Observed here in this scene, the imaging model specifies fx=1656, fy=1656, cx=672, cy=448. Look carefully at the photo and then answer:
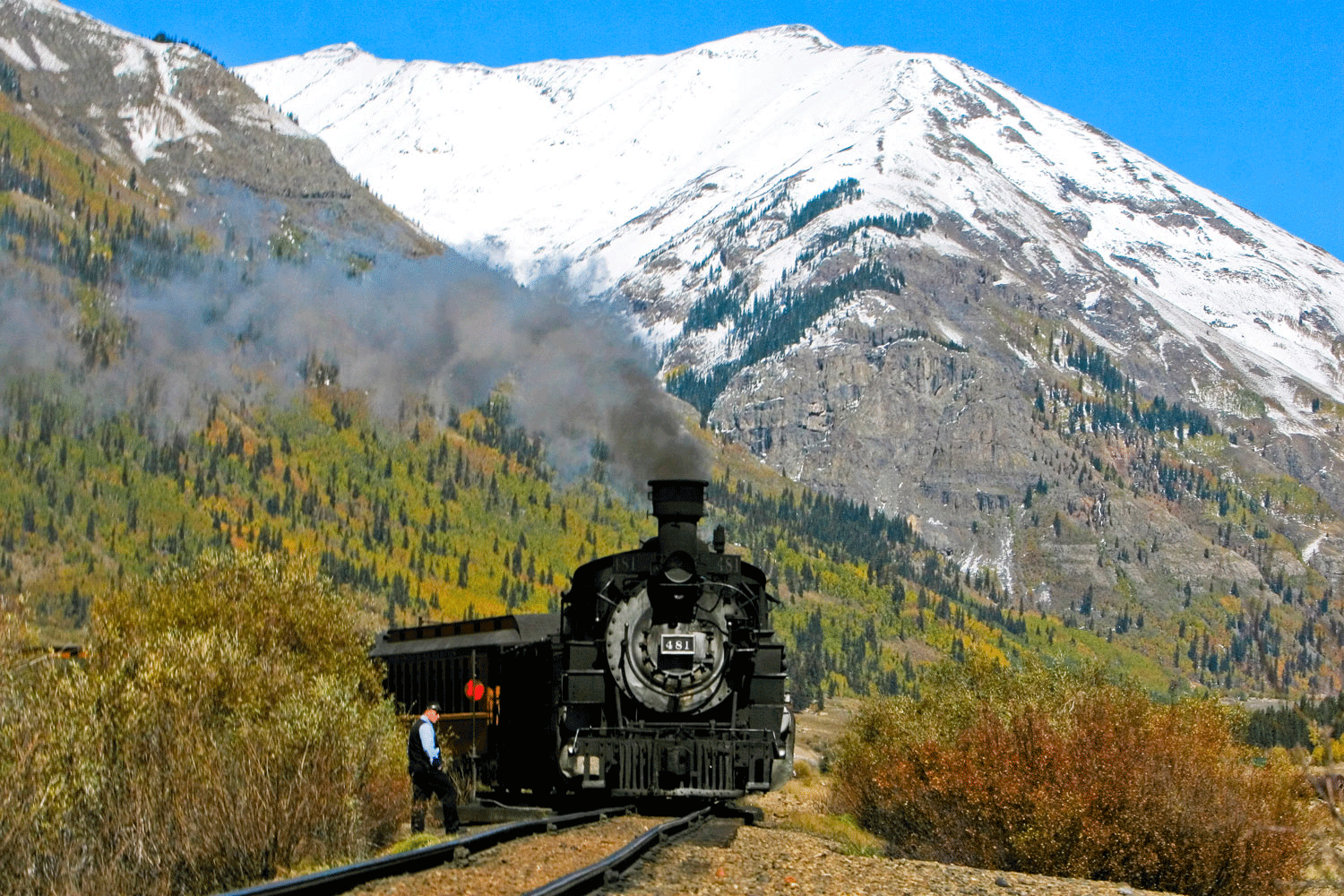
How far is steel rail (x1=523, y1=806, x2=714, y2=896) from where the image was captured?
17.2 meters

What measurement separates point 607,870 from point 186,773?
10.9 metres

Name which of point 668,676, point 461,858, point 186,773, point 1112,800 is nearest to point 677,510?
point 668,676

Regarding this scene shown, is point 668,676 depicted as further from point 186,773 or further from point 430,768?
point 186,773

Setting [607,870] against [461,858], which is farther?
[461,858]

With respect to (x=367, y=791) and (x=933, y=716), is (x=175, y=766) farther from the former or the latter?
(x=933, y=716)

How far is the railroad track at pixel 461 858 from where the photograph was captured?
17.0 m

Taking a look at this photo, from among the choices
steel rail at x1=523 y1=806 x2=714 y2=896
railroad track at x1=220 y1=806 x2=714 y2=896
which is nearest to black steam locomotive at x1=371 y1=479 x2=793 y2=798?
railroad track at x1=220 y1=806 x2=714 y2=896

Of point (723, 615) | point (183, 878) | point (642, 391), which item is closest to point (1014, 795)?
point (723, 615)

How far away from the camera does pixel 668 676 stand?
1233 inches

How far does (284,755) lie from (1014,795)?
12.9 m

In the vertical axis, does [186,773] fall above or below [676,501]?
below

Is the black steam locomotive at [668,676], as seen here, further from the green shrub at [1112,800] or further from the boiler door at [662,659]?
the green shrub at [1112,800]

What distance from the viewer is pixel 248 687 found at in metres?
35.6

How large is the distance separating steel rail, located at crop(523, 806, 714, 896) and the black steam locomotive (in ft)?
15.2
